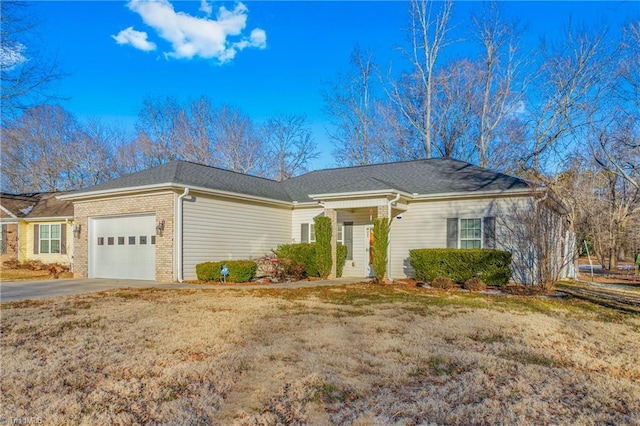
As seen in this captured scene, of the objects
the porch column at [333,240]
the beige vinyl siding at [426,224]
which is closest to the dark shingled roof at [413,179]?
the beige vinyl siding at [426,224]

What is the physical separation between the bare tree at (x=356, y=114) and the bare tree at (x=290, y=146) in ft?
12.1

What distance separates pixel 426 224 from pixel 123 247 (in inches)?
406

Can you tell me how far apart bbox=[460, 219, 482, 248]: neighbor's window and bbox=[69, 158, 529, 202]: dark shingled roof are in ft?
3.46

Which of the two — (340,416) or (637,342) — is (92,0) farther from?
(637,342)

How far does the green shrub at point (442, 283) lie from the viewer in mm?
11961

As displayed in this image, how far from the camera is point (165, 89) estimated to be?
3419 centimetres

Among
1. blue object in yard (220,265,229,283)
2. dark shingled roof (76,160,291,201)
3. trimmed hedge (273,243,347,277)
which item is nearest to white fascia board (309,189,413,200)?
trimmed hedge (273,243,347,277)

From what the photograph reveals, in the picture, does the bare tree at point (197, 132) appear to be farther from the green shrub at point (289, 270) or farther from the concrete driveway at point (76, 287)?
the green shrub at point (289, 270)

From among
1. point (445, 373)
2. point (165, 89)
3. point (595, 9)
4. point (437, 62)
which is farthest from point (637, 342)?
point (165, 89)

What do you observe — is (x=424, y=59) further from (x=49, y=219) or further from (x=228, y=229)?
(x=49, y=219)

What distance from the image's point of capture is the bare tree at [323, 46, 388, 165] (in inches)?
1158

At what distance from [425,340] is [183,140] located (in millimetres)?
30845

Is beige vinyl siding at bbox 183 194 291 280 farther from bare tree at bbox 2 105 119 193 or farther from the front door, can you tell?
bare tree at bbox 2 105 119 193

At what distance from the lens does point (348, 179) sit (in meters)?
17.8
